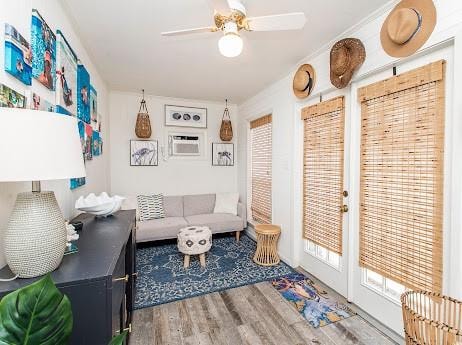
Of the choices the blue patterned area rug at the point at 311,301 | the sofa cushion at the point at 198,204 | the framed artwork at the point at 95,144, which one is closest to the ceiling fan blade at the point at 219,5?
the framed artwork at the point at 95,144

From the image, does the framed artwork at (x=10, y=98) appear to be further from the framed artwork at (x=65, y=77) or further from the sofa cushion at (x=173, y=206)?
the sofa cushion at (x=173, y=206)

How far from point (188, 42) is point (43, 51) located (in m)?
1.21

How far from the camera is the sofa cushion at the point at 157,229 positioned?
10.8 feet

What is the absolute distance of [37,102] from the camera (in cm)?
128

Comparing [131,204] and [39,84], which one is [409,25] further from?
[131,204]

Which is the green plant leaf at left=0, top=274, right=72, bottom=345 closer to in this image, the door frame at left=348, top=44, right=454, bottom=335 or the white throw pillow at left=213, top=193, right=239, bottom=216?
the door frame at left=348, top=44, right=454, bottom=335

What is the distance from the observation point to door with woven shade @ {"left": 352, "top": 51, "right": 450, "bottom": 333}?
4.85ft

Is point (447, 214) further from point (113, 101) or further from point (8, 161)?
point (113, 101)

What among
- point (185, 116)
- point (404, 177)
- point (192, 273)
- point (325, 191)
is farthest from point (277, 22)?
point (185, 116)

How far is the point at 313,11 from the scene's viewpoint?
176 cm

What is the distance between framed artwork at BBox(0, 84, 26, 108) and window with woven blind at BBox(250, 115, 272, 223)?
2866 mm

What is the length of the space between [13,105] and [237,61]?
213cm

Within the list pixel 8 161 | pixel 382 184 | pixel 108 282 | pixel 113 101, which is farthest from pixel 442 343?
pixel 113 101

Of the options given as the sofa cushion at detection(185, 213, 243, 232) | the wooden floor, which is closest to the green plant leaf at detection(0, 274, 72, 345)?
the wooden floor
